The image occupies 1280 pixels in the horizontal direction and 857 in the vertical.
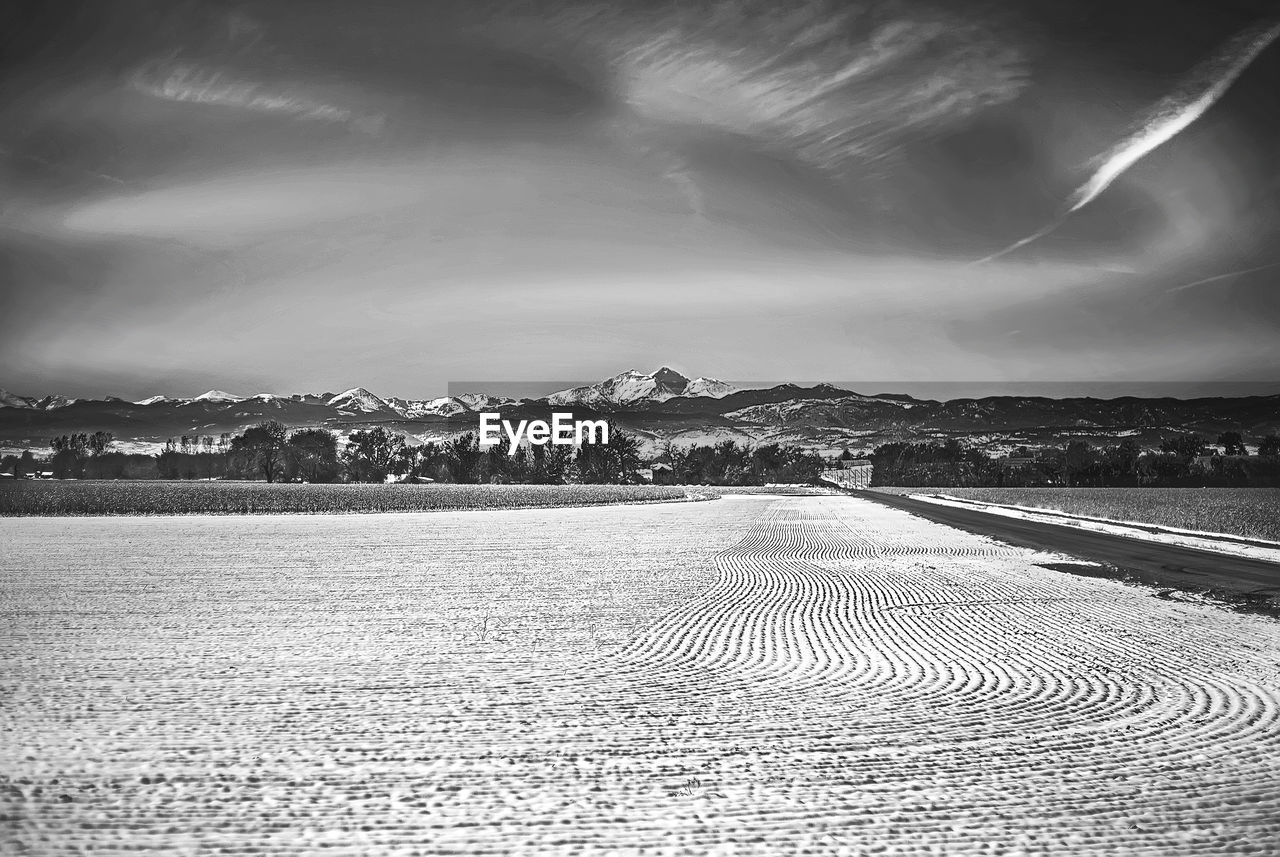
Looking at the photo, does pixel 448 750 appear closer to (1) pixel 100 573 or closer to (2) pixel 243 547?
(1) pixel 100 573

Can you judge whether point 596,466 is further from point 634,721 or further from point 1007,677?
point 634,721

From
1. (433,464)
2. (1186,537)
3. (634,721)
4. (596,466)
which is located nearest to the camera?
(634,721)

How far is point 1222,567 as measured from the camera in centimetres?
1970

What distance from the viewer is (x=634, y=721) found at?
23.1 feet

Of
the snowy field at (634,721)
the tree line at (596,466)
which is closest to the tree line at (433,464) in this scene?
the tree line at (596,466)

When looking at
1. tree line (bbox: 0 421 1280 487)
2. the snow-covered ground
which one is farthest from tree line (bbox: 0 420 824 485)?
the snow-covered ground

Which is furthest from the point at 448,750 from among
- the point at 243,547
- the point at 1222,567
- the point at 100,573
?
the point at 243,547

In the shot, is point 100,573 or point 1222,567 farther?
point 1222,567

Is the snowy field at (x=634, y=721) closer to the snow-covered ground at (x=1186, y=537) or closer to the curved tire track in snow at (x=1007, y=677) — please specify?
the curved tire track in snow at (x=1007, y=677)

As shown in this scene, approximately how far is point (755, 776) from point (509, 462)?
17142 centimetres

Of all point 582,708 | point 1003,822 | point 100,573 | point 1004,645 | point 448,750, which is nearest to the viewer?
point 1003,822

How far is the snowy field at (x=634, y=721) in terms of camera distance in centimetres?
487

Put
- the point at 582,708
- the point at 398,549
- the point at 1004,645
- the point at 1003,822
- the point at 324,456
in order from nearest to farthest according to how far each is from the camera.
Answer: the point at 1003,822
the point at 582,708
the point at 1004,645
the point at 398,549
the point at 324,456

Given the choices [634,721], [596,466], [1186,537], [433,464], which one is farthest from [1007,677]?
[433,464]
